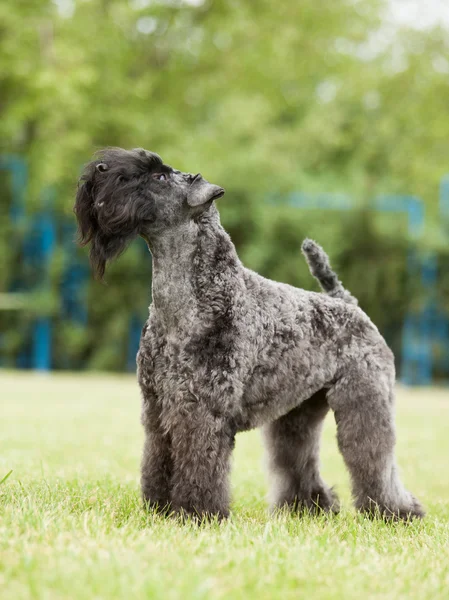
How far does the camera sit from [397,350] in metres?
16.2

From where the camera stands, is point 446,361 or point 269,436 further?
point 446,361

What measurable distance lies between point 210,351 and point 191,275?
380 mm

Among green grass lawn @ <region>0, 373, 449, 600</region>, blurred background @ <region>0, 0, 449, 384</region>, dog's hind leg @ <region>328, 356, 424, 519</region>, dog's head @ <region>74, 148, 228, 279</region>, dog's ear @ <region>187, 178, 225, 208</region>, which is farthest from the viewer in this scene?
blurred background @ <region>0, 0, 449, 384</region>

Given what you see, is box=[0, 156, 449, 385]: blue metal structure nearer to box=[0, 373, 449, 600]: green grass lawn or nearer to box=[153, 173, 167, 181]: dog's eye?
box=[0, 373, 449, 600]: green grass lawn

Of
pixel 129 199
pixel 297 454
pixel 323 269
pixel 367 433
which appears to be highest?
pixel 129 199

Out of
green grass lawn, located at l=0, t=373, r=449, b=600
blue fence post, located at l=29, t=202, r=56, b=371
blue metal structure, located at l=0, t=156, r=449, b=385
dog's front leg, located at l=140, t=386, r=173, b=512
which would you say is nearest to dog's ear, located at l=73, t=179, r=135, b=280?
dog's front leg, located at l=140, t=386, r=173, b=512

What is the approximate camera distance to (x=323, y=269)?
4.48m

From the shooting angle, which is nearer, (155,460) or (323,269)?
(155,460)

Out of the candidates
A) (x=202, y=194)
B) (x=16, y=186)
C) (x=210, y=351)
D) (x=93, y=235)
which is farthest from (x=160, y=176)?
(x=16, y=186)

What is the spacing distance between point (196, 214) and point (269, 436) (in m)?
1.45

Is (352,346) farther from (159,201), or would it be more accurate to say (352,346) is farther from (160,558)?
(160,558)

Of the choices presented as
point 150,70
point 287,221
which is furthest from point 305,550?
point 150,70

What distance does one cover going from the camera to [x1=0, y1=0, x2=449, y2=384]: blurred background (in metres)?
15.5

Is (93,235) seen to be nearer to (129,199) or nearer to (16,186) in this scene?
(129,199)
